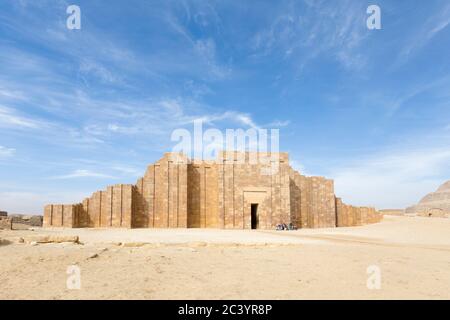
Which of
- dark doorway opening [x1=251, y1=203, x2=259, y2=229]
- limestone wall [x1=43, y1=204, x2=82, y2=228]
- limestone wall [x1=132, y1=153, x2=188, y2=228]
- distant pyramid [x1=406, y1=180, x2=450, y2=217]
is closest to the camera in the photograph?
limestone wall [x1=43, y1=204, x2=82, y2=228]

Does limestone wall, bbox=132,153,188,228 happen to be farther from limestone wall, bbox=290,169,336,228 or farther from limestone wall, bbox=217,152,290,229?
limestone wall, bbox=290,169,336,228

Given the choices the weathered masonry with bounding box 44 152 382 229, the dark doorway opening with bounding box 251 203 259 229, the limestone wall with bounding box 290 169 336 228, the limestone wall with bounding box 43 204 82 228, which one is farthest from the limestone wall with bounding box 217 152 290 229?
the limestone wall with bounding box 43 204 82 228

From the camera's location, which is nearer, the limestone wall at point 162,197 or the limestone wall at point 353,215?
the limestone wall at point 162,197

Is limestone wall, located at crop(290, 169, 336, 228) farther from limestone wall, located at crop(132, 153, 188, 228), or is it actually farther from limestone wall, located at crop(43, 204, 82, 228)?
limestone wall, located at crop(43, 204, 82, 228)

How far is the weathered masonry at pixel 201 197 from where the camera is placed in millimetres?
28641

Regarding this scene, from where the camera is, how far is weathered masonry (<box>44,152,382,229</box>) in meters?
28.6

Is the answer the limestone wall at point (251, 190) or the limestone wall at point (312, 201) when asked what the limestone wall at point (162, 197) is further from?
the limestone wall at point (312, 201)

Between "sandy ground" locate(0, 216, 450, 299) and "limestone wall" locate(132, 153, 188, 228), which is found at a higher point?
"limestone wall" locate(132, 153, 188, 228)

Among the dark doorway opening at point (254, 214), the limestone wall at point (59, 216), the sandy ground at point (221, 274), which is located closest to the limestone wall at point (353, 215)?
the dark doorway opening at point (254, 214)

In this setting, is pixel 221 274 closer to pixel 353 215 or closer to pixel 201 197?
pixel 201 197

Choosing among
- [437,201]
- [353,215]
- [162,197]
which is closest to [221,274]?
[162,197]

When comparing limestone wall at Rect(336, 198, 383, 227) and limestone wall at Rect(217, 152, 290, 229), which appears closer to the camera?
limestone wall at Rect(217, 152, 290, 229)

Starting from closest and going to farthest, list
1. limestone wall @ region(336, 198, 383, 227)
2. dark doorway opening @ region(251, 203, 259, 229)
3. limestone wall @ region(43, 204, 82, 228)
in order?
1. limestone wall @ region(43, 204, 82, 228)
2. dark doorway opening @ region(251, 203, 259, 229)
3. limestone wall @ region(336, 198, 383, 227)
